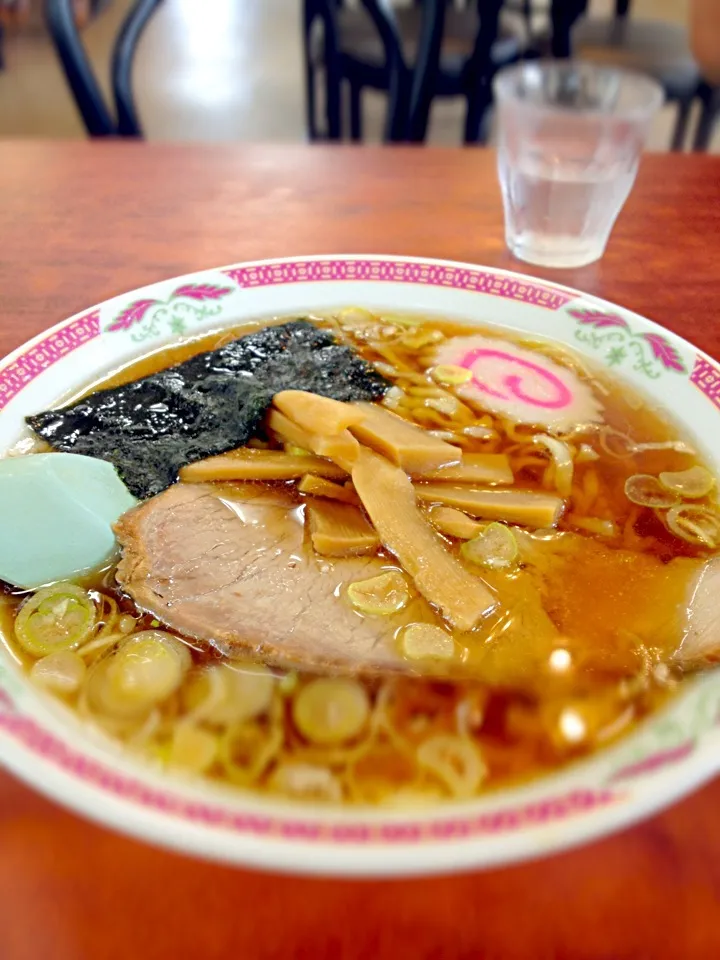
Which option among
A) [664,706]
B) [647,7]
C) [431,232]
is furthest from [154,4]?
[647,7]

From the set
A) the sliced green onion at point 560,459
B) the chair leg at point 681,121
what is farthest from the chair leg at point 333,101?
the sliced green onion at point 560,459

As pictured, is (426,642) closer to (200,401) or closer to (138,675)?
(138,675)

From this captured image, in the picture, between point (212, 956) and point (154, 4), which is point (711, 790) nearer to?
point (212, 956)

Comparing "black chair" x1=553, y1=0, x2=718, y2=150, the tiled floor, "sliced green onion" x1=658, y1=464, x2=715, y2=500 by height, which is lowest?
the tiled floor

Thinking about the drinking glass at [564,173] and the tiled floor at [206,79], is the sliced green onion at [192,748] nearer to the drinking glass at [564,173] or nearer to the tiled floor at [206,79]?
the drinking glass at [564,173]

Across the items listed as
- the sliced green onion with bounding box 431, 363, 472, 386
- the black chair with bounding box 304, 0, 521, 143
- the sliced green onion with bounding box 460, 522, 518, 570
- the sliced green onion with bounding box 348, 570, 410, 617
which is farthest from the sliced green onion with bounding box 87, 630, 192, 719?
the black chair with bounding box 304, 0, 521, 143

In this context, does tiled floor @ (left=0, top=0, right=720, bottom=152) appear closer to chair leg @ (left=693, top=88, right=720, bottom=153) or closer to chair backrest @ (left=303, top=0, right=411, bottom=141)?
chair leg @ (left=693, top=88, right=720, bottom=153)
